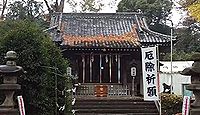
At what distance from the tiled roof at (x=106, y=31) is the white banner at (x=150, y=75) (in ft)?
29.9

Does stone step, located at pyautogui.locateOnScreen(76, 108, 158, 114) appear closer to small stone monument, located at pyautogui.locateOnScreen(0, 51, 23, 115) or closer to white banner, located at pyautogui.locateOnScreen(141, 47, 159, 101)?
white banner, located at pyautogui.locateOnScreen(141, 47, 159, 101)

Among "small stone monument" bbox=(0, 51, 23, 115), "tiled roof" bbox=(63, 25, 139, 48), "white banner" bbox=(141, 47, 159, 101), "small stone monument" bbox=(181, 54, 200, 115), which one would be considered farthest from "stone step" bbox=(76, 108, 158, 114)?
"small stone monument" bbox=(0, 51, 23, 115)

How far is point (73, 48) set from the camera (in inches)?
929

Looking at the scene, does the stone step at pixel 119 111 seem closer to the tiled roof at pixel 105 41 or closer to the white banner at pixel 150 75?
the tiled roof at pixel 105 41

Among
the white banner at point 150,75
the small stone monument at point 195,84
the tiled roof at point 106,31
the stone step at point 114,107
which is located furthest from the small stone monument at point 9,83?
the tiled roof at point 106,31

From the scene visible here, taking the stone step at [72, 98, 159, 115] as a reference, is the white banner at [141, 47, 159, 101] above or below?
above

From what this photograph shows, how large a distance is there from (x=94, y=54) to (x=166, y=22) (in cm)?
3133

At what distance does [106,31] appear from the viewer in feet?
87.3

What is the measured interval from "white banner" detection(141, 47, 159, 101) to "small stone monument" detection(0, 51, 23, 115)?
4.88m

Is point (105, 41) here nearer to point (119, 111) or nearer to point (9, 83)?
point (119, 111)

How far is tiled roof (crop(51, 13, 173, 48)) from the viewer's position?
24.2m

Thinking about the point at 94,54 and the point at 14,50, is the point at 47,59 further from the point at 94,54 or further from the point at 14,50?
the point at 94,54

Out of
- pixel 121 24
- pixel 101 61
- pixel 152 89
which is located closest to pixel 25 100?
pixel 152 89

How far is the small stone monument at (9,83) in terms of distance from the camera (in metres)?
10.9
